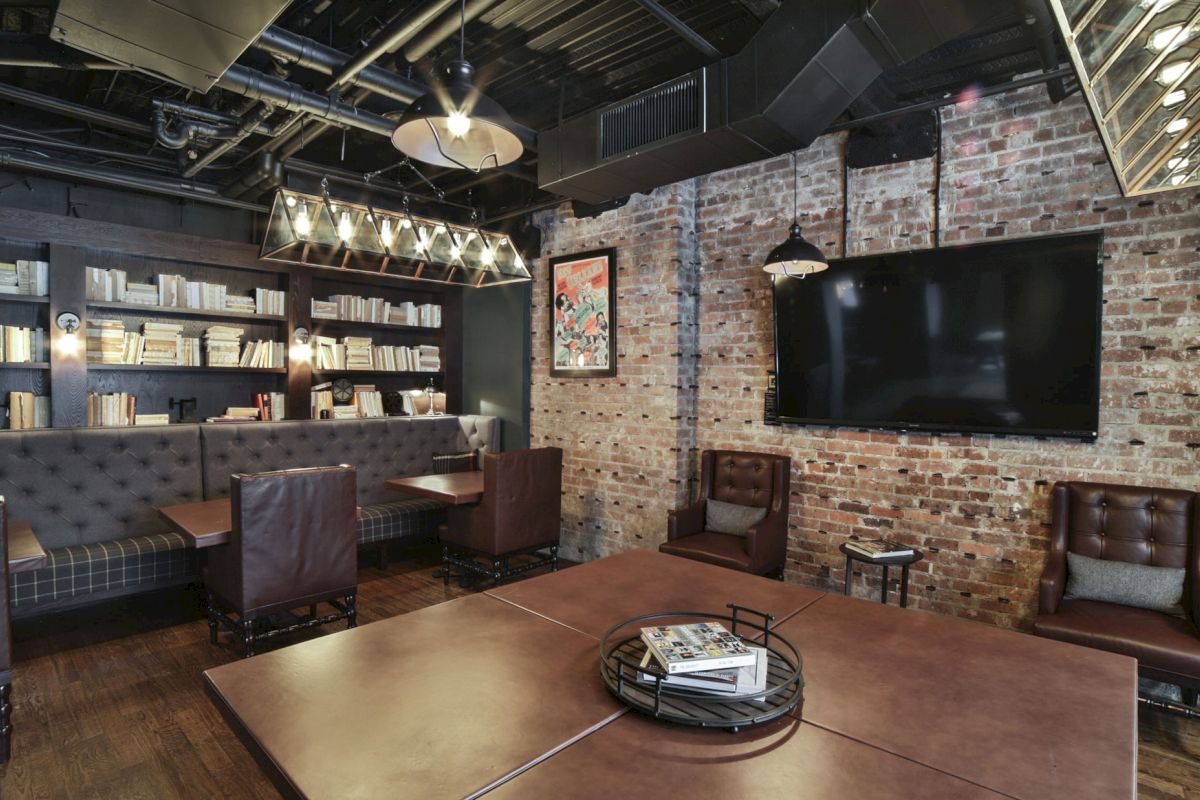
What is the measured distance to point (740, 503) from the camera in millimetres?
4184

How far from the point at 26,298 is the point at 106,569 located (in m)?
2.10

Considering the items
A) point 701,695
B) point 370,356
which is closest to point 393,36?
point 701,695

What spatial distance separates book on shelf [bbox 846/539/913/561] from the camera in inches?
123

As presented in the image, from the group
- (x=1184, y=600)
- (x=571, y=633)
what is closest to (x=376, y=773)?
(x=571, y=633)

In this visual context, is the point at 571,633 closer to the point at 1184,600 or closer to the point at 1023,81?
the point at 1184,600

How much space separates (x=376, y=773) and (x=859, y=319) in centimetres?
361

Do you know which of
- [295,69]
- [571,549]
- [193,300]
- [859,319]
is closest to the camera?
[295,69]

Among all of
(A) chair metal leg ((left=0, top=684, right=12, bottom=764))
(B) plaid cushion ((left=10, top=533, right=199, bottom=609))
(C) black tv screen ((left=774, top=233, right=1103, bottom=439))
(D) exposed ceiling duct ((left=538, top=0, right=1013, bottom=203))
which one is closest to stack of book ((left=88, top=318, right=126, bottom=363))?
(B) plaid cushion ((left=10, top=533, right=199, bottom=609))

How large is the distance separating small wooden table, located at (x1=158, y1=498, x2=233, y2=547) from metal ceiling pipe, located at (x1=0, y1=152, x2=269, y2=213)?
8.48 feet

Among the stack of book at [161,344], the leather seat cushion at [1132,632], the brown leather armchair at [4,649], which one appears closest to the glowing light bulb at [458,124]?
the brown leather armchair at [4,649]

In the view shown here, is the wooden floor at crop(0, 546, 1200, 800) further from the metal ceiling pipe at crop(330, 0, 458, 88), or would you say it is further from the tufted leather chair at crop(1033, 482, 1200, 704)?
the metal ceiling pipe at crop(330, 0, 458, 88)

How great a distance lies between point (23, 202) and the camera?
452 centimetres

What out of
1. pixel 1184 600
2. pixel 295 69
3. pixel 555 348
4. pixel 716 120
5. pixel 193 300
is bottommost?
pixel 1184 600

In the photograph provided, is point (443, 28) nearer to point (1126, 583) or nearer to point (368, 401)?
point (368, 401)
